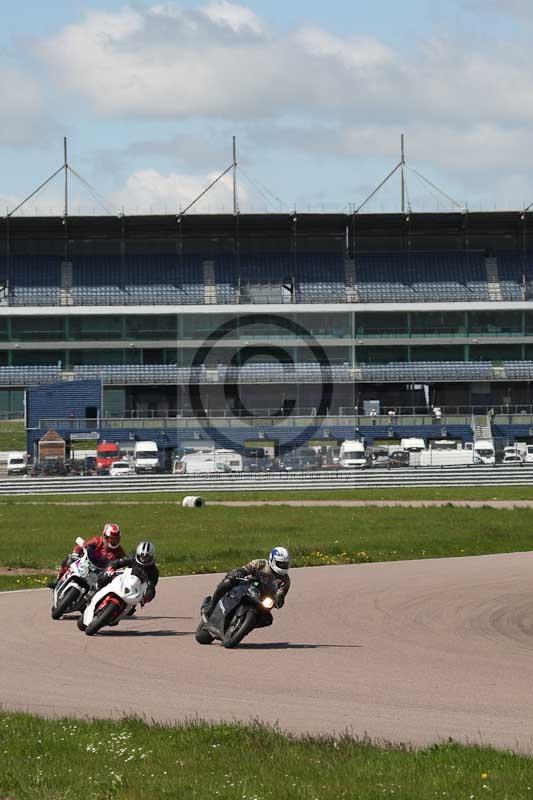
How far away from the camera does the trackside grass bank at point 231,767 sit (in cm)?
824

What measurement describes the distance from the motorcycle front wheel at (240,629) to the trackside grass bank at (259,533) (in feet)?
27.9

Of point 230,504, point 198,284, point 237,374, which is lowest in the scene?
point 230,504

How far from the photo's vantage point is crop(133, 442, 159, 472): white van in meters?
70.9

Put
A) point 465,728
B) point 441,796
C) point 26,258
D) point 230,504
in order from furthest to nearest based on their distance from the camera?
point 26,258 → point 230,504 → point 465,728 → point 441,796

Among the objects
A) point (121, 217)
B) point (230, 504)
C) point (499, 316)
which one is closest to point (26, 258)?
point (121, 217)

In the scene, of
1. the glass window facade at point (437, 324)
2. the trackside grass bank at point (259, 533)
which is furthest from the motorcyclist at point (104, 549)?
the glass window facade at point (437, 324)

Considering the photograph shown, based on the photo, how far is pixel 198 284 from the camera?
94.3 metres

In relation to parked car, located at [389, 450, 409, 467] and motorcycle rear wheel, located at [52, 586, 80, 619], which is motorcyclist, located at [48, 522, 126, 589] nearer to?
motorcycle rear wheel, located at [52, 586, 80, 619]

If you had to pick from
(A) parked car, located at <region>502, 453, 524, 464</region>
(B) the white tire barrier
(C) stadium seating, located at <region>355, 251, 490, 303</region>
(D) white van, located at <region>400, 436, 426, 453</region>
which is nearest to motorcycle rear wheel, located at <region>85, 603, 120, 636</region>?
(B) the white tire barrier

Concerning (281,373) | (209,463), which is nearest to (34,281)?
(281,373)

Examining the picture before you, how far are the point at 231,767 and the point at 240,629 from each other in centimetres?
664

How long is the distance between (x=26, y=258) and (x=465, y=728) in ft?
290

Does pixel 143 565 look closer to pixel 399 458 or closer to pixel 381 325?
pixel 399 458

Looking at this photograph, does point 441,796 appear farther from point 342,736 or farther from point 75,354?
point 75,354
